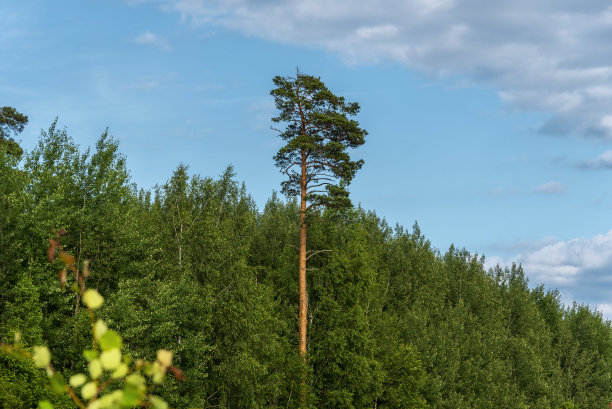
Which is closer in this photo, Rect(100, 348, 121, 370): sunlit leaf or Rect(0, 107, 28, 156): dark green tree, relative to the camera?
Rect(100, 348, 121, 370): sunlit leaf

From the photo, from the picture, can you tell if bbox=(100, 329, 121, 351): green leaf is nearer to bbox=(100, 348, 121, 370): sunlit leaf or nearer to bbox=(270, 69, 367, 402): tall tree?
bbox=(100, 348, 121, 370): sunlit leaf

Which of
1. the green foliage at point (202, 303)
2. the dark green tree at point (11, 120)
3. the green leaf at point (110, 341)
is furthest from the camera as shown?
the dark green tree at point (11, 120)

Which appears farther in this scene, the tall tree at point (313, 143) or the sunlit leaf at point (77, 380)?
the tall tree at point (313, 143)

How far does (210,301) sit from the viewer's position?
109ft

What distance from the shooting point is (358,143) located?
41.0 meters

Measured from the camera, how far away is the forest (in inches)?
1236

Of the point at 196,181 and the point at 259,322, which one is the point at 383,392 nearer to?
the point at 259,322

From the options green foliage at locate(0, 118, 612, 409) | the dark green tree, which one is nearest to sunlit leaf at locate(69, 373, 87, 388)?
green foliage at locate(0, 118, 612, 409)

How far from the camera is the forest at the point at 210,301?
103 feet

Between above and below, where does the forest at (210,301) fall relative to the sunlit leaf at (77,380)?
above

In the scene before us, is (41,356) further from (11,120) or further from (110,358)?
(11,120)

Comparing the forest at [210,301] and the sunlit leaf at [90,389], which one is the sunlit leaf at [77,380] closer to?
the sunlit leaf at [90,389]

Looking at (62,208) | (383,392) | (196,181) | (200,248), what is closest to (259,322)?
(200,248)

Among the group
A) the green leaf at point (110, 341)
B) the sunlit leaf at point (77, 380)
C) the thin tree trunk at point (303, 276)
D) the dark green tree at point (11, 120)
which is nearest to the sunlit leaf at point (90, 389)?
the sunlit leaf at point (77, 380)
